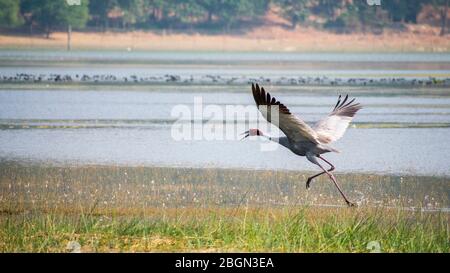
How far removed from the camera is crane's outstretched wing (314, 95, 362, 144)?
11.2 metres

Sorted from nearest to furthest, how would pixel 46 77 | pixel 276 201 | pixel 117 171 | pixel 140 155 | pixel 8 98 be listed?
pixel 276 201, pixel 117 171, pixel 140 155, pixel 8 98, pixel 46 77

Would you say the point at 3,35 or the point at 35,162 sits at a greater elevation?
the point at 35,162

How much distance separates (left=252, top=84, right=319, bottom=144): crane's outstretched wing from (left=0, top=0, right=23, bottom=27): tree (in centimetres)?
6296

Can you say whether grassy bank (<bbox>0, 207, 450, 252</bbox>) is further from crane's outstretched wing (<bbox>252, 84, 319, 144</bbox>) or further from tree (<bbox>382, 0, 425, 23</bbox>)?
tree (<bbox>382, 0, 425, 23</bbox>)

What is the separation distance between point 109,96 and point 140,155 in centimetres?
1077

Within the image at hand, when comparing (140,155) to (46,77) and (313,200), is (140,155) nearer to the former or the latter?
(313,200)

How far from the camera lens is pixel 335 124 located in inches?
453

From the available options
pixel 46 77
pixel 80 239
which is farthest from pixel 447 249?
pixel 46 77

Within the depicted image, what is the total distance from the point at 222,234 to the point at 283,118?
152cm

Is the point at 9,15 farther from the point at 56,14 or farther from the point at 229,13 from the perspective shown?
the point at 229,13

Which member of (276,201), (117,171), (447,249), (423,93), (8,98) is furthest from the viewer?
(423,93)

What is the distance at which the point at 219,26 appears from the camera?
255 ft

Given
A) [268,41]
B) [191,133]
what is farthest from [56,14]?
[191,133]

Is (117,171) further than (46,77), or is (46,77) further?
(46,77)
